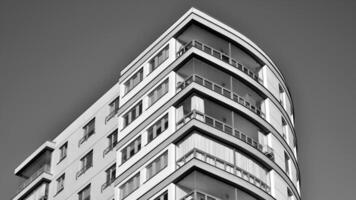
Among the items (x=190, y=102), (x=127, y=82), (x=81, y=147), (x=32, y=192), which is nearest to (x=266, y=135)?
(x=190, y=102)

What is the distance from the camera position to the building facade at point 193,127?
67625mm

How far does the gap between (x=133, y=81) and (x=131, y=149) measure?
285 inches

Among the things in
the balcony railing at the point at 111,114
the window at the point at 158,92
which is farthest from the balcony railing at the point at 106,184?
the window at the point at 158,92

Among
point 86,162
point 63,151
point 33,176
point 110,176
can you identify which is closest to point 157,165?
point 110,176

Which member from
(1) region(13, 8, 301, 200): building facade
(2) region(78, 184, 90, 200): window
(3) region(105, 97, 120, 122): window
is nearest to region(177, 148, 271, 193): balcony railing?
(1) region(13, 8, 301, 200): building facade

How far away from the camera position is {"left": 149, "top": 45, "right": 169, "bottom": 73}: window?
7506 cm

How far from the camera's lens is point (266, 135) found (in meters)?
73.9

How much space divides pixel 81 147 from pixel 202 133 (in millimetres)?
19016

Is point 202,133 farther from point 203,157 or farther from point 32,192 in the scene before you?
point 32,192

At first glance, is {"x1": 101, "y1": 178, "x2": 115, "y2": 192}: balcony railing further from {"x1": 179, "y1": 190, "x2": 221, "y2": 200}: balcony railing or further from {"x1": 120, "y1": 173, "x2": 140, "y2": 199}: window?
{"x1": 179, "y1": 190, "x2": 221, "y2": 200}: balcony railing

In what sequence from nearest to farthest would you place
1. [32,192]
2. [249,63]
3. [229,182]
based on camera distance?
[229,182]
[249,63]
[32,192]

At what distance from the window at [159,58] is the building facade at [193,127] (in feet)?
0.28

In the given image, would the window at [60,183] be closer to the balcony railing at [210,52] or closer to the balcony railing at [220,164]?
the balcony railing at [210,52]

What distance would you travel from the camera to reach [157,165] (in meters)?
69.4
